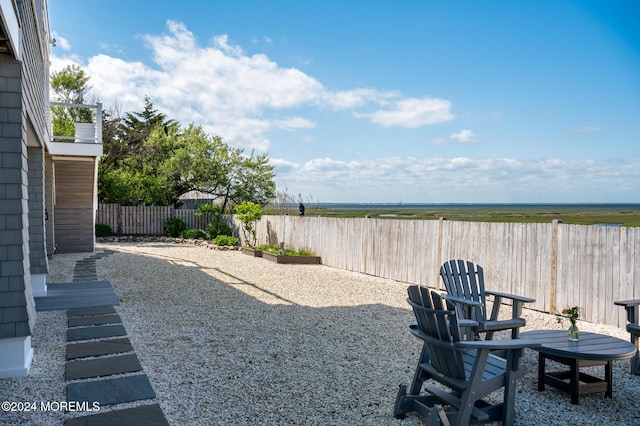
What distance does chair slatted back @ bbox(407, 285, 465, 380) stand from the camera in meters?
2.75

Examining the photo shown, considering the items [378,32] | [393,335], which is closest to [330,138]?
[378,32]

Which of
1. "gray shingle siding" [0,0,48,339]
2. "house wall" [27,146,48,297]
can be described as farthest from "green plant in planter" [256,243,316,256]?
"gray shingle siding" [0,0,48,339]

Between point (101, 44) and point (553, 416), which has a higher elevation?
point (101, 44)

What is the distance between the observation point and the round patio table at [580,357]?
3314 mm

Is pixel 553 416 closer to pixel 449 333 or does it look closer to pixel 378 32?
pixel 449 333

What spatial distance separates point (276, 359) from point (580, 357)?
2530mm

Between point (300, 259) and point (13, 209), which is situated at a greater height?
point (13, 209)

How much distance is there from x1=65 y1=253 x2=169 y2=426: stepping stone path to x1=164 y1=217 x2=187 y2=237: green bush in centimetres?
1409

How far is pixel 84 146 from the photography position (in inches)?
437

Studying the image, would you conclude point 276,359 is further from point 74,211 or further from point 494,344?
point 74,211

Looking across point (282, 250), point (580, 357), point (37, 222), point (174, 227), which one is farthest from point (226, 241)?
point (580, 357)

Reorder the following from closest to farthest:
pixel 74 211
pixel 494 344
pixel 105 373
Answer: pixel 494 344
pixel 105 373
pixel 74 211

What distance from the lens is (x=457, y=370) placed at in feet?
9.09

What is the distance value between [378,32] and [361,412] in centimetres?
1224
